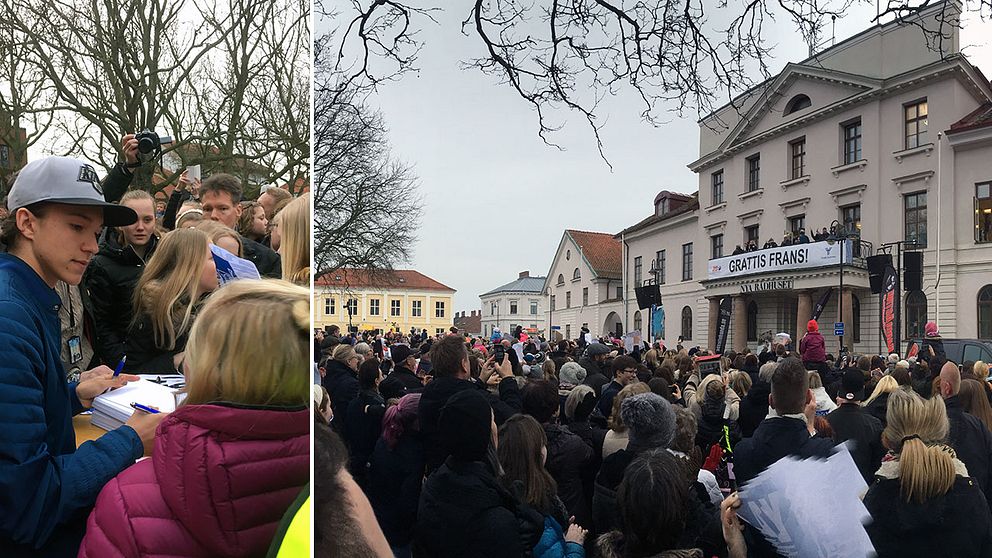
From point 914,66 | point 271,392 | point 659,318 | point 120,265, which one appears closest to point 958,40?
point 914,66

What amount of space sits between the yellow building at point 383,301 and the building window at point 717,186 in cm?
89

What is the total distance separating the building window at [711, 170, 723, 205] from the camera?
1776mm

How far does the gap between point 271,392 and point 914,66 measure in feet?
5.66

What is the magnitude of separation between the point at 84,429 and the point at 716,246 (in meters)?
1.63

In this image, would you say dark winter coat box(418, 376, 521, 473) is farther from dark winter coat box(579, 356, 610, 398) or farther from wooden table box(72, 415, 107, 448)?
wooden table box(72, 415, 107, 448)

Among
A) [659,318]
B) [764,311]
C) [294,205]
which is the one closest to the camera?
[294,205]

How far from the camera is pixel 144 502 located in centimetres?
70

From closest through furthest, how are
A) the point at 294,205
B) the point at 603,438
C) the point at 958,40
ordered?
the point at 294,205, the point at 958,40, the point at 603,438

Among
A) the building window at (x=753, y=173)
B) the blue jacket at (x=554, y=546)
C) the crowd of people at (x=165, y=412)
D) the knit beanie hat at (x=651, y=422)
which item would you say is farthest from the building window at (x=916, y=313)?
the crowd of people at (x=165, y=412)

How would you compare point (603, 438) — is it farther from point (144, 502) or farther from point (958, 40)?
point (144, 502)

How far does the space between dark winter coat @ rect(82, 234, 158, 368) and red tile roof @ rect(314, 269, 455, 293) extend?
14.7 inches

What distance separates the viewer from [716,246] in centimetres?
197

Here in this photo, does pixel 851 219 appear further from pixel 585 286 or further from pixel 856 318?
pixel 585 286

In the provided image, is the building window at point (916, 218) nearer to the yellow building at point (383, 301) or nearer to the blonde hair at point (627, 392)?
the yellow building at point (383, 301)
